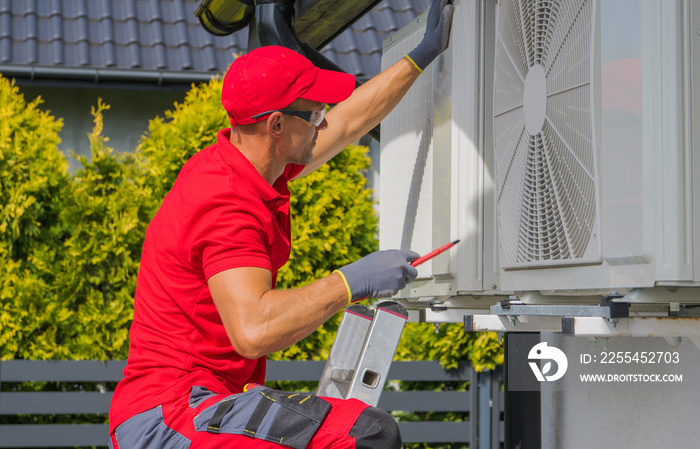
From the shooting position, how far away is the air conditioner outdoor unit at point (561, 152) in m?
1.44

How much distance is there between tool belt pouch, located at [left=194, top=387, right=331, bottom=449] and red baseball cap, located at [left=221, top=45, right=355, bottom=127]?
2.38ft

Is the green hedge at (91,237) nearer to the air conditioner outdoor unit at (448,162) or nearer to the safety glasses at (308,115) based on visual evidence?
the air conditioner outdoor unit at (448,162)

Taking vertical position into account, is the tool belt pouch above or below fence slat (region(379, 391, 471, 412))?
above

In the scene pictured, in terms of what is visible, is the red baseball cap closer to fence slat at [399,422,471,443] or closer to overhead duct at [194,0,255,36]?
overhead duct at [194,0,255,36]

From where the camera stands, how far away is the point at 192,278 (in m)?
1.84

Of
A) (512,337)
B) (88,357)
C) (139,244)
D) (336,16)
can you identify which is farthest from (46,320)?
(512,337)

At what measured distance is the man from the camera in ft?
5.57

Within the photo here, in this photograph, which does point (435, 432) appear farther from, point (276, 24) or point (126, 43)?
point (126, 43)

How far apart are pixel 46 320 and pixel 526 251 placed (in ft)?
12.3

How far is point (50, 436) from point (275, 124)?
3.58 m

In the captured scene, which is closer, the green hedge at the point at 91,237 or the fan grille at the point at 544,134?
the fan grille at the point at 544,134

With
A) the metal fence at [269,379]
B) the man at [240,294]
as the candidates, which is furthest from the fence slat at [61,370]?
the man at [240,294]

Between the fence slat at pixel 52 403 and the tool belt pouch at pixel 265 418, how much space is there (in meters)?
3.24

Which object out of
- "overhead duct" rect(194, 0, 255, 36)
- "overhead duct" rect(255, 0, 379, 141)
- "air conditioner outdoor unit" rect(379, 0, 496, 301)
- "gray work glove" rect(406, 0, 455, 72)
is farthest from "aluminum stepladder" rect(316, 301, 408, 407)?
"overhead duct" rect(194, 0, 255, 36)
